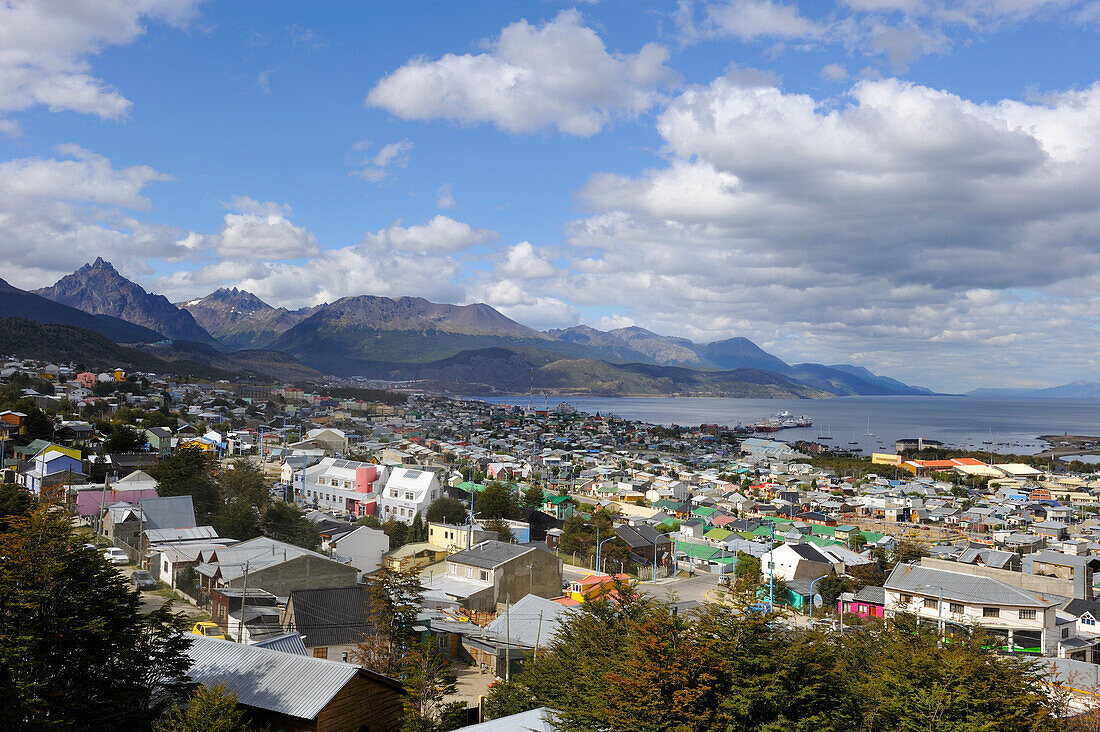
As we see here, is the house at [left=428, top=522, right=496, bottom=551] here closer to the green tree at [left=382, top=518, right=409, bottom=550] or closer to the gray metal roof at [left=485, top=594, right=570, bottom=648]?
the green tree at [left=382, top=518, right=409, bottom=550]

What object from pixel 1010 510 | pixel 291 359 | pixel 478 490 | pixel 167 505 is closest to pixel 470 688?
pixel 167 505

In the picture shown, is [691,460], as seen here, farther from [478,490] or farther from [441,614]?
[441,614]

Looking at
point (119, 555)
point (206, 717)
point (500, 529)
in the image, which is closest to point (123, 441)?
point (119, 555)

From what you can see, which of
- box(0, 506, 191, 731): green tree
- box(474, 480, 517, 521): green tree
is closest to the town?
box(474, 480, 517, 521): green tree

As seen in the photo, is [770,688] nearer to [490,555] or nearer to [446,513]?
[490,555]

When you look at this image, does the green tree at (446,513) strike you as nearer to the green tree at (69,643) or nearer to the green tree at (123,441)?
the green tree at (123,441)

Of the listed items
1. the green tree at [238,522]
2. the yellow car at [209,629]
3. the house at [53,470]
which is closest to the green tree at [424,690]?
the yellow car at [209,629]
